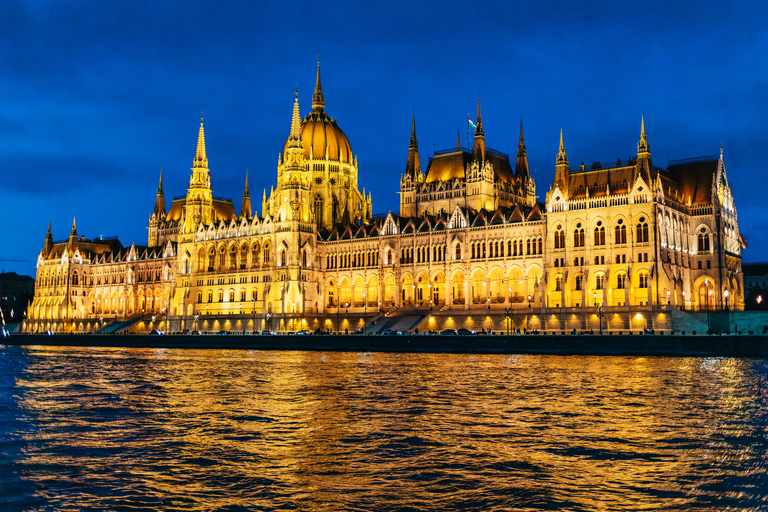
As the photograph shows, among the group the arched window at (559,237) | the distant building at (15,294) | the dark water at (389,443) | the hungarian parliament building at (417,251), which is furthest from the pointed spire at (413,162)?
the distant building at (15,294)

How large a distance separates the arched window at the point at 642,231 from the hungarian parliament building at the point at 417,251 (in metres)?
0.16

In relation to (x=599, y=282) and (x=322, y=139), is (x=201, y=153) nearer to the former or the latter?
(x=322, y=139)

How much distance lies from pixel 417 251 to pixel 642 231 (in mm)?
31944

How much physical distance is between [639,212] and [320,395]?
59.3 meters

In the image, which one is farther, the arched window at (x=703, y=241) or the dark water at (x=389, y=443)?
the arched window at (x=703, y=241)

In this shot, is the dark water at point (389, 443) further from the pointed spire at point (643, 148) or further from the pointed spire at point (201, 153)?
the pointed spire at point (201, 153)

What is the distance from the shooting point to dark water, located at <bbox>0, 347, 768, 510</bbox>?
18.5 meters

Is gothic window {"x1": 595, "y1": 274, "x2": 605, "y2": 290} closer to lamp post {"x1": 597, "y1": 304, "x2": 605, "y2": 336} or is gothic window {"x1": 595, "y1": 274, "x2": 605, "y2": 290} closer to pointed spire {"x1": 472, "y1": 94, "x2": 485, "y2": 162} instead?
lamp post {"x1": 597, "y1": 304, "x2": 605, "y2": 336}

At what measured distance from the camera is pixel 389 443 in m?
25.4

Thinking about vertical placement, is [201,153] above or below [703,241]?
above

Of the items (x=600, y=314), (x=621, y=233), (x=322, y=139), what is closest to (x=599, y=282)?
(x=621, y=233)

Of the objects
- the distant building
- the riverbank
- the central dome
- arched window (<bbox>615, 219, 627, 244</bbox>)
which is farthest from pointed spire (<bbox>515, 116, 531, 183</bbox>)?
the distant building

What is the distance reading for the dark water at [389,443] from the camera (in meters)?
18.5

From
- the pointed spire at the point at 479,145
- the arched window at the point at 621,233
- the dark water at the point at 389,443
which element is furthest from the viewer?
the pointed spire at the point at 479,145
